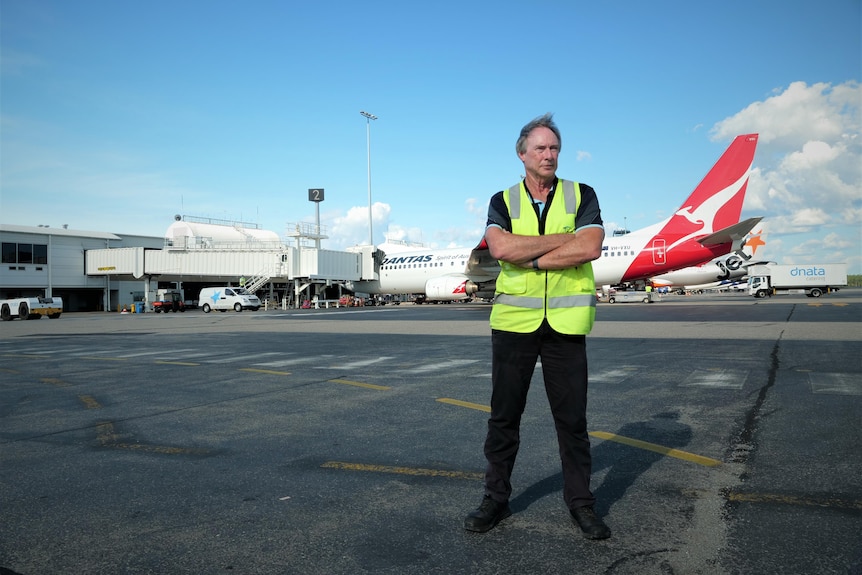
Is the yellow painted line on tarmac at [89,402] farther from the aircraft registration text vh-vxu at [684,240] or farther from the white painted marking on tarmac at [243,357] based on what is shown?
the aircraft registration text vh-vxu at [684,240]

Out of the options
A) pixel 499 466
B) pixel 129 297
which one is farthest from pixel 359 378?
pixel 129 297

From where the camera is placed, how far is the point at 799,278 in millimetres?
59938

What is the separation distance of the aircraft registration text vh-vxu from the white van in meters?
15.4

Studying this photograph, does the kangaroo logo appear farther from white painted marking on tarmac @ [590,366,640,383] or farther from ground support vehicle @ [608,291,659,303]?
white painted marking on tarmac @ [590,366,640,383]

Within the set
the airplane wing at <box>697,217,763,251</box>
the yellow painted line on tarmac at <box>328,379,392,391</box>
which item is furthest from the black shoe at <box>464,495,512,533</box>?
the airplane wing at <box>697,217,763,251</box>

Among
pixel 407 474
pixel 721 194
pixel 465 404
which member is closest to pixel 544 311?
pixel 407 474

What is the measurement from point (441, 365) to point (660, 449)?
18.3 ft

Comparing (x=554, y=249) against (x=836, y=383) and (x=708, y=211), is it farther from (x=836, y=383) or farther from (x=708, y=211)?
(x=708, y=211)

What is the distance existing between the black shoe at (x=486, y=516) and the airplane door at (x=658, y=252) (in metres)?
28.8

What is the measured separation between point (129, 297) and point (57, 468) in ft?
195

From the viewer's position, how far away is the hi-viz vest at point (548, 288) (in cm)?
328

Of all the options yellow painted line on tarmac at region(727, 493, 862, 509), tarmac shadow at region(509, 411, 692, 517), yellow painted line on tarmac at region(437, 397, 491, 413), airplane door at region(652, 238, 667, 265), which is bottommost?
tarmac shadow at region(509, 411, 692, 517)

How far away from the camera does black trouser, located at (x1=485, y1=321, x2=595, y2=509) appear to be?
333cm

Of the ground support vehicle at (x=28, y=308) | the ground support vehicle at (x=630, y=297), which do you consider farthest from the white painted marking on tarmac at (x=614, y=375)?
the ground support vehicle at (x=630, y=297)
